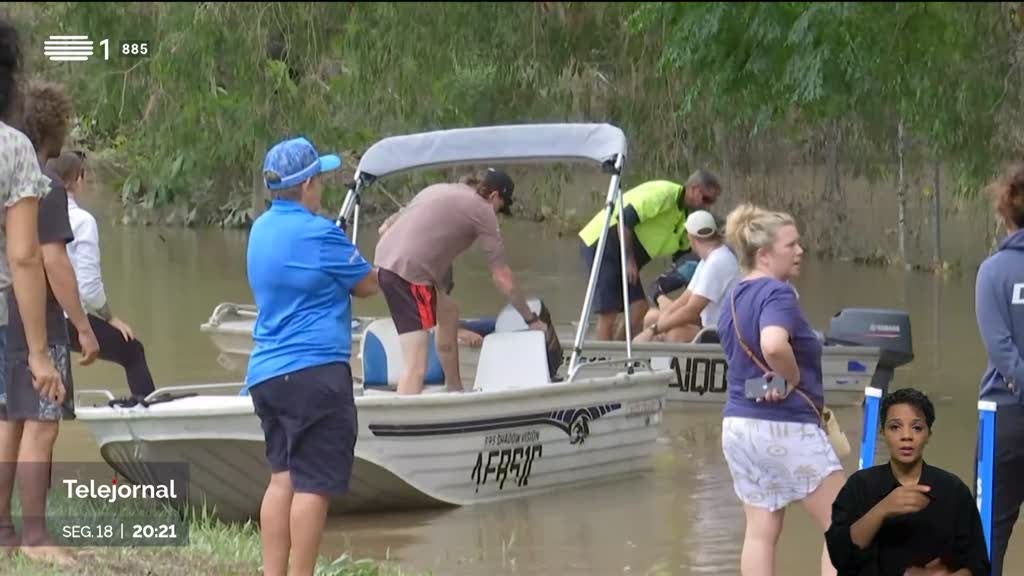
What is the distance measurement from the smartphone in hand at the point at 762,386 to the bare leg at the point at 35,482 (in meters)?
2.59

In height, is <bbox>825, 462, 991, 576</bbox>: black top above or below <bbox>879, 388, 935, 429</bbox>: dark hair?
below

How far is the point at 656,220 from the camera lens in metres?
13.8

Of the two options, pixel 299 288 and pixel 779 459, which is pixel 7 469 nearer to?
pixel 299 288

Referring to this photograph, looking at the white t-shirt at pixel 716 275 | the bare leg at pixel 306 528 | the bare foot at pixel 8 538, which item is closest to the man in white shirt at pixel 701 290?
the white t-shirt at pixel 716 275

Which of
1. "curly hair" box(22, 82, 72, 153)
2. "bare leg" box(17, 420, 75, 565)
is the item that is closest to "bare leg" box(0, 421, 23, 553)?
"bare leg" box(17, 420, 75, 565)

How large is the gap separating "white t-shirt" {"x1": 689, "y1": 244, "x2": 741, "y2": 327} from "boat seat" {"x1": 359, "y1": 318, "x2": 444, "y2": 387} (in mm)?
2084

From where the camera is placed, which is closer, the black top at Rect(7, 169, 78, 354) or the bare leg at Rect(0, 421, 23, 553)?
the black top at Rect(7, 169, 78, 354)

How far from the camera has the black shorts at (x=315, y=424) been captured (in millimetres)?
6594

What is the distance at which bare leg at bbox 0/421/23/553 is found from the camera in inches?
274

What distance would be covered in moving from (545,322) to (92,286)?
3.27 m

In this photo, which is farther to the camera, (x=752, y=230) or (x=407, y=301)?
(x=407, y=301)

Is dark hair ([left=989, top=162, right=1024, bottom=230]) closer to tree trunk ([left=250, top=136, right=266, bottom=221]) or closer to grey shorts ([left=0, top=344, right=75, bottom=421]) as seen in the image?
grey shorts ([left=0, top=344, right=75, bottom=421])

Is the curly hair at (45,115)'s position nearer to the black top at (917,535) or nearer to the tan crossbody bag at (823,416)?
the tan crossbody bag at (823,416)

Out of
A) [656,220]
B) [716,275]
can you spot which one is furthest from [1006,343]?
[656,220]
